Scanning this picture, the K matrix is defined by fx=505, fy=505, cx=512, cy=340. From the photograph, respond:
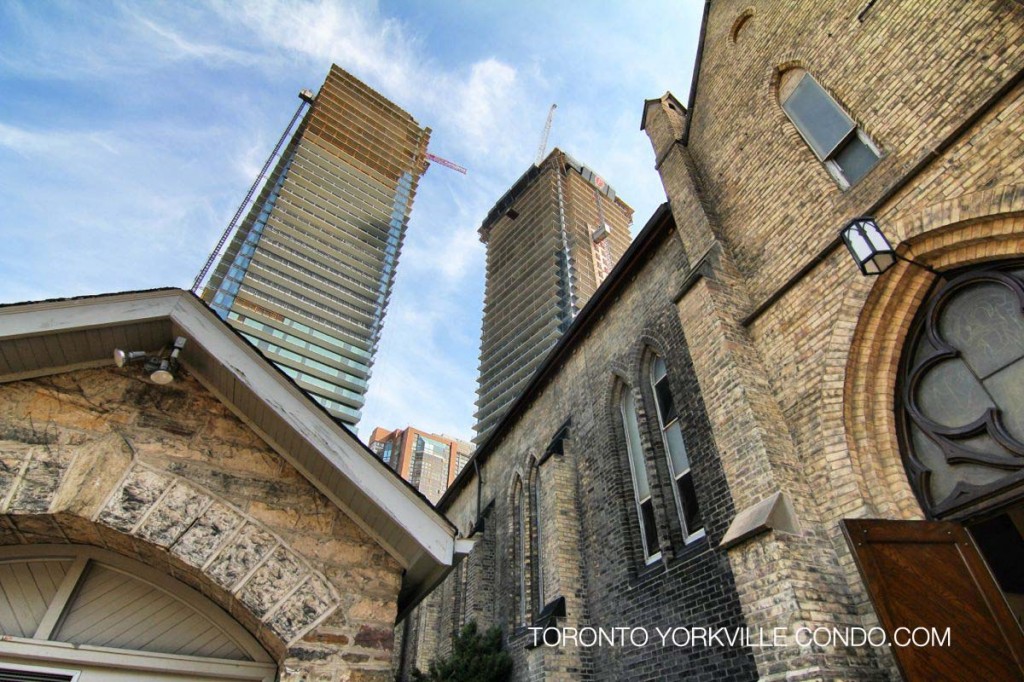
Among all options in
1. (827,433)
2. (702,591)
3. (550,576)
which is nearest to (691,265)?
(827,433)

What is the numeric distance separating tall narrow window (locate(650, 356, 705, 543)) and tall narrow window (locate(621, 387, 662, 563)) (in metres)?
0.47

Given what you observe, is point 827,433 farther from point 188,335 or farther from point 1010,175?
point 188,335

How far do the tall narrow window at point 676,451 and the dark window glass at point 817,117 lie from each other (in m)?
3.85

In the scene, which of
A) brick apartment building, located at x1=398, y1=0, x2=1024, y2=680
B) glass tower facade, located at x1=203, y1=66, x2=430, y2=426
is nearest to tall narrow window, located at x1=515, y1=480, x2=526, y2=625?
brick apartment building, located at x1=398, y1=0, x2=1024, y2=680

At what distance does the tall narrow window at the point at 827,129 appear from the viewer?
20.3 feet

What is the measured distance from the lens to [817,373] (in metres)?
5.64

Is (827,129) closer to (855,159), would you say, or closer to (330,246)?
(855,159)

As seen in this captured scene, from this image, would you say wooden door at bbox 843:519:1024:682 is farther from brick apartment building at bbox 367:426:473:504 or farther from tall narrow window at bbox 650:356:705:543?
brick apartment building at bbox 367:426:473:504

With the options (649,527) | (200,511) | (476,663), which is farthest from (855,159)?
(476,663)

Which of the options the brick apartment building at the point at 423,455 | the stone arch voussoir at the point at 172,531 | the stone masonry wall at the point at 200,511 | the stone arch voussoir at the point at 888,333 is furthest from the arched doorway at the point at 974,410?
the brick apartment building at the point at 423,455

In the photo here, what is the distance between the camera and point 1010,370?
4.32 metres

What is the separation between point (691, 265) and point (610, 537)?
190 inches

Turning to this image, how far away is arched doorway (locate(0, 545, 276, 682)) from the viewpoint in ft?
10.1

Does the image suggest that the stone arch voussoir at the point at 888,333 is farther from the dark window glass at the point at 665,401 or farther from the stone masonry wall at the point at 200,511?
the stone masonry wall at the point at 200,511
